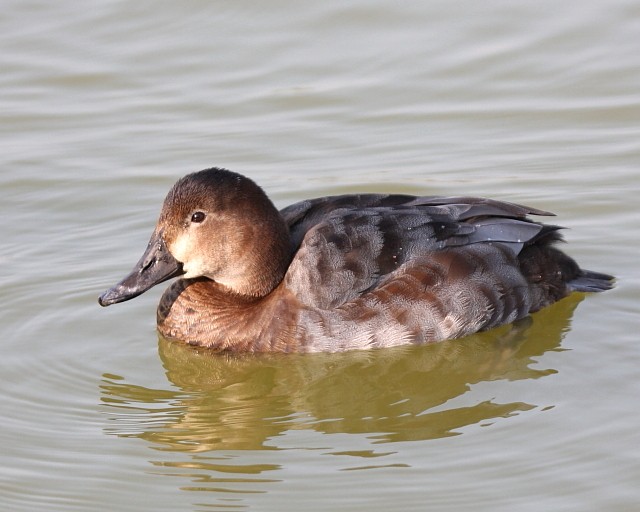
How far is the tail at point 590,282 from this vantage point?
26.9 feet

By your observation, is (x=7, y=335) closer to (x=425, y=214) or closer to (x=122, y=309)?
(x=122, y=309)

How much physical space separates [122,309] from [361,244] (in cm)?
177

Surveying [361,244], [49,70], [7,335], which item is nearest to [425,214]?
[361,244]

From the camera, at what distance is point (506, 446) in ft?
20.8

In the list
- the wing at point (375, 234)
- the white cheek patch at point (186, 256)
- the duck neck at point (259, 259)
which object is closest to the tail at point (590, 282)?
the wing at point (375, 234)

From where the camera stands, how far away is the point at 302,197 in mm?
9781

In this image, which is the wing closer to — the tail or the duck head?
the duck head

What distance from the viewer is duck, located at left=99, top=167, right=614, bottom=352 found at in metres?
7.54

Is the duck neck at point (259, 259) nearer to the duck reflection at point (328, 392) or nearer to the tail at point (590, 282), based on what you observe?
the duck reflection at point (328, 392)

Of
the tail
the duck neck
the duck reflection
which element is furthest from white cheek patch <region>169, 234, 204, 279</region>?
the tail

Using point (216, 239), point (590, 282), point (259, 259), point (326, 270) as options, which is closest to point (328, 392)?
point (326, 270)

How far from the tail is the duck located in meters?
0.40

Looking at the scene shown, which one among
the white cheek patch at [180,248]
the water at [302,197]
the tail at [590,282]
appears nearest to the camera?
the water at [302,197]

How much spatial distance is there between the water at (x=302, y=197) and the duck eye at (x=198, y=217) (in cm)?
82
